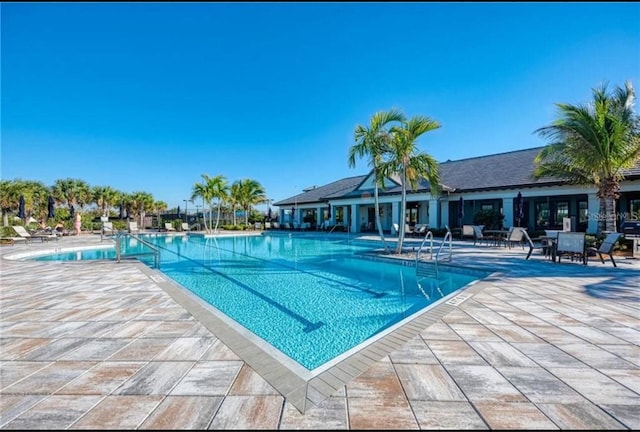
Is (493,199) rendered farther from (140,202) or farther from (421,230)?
(140,202)

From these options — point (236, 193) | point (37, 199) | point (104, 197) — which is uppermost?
point (236, 193)

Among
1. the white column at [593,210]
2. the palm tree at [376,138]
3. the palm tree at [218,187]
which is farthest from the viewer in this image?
the palm tree at [218,187]

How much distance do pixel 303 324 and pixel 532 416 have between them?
11.3 ft

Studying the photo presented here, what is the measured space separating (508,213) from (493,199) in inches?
65.8

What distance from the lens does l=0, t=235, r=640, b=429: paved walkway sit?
2033mm

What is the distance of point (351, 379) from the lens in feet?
8.42

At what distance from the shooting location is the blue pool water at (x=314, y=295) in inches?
175

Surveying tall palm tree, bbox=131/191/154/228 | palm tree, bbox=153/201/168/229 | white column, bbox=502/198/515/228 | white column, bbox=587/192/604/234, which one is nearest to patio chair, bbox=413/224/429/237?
white column, bbox=502/198/515/228

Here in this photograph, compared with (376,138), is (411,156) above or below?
below

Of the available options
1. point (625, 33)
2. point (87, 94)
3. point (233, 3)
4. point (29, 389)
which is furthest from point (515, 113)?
point (87, 94)

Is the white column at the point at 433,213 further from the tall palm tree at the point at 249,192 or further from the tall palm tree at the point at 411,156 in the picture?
the tall palm tree at the point at 249,192

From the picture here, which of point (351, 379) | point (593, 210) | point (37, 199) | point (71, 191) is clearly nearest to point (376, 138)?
point (351, 379)

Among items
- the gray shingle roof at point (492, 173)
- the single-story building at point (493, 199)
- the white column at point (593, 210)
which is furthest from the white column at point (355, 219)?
the white column at point (593, 210)

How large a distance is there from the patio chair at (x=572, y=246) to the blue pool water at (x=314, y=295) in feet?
12.2
